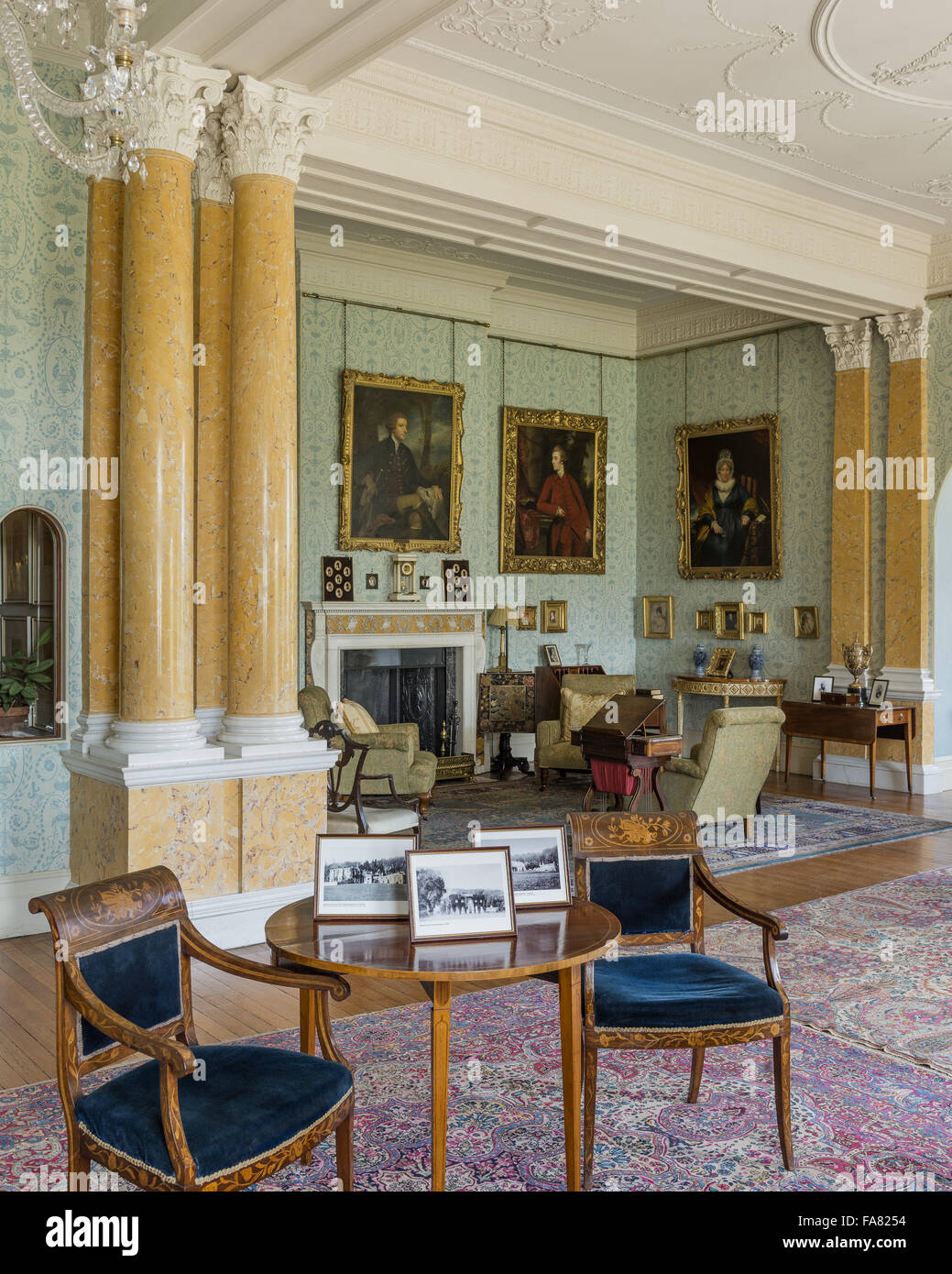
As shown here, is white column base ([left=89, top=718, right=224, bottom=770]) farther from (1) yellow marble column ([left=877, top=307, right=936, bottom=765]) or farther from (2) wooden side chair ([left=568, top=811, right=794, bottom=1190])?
(1) yellow marble column ([left=877, top=307, right=936, bottom=765])

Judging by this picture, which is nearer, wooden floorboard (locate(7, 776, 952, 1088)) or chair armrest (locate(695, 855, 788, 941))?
chair armrest (locate(695, 855, 788, 941))

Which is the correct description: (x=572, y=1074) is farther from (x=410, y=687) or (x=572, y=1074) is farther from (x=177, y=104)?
(x=410, y=687)

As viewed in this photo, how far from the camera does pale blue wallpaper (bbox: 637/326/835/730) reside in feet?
41.0

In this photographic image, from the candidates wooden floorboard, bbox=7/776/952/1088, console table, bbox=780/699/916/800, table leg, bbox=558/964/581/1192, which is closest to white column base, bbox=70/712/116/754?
wooden floorboard, bbox=7/776/952/1088

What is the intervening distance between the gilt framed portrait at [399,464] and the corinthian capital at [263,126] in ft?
16.0

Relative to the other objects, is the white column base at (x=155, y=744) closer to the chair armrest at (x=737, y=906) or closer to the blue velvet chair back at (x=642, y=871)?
the blue velvet chair back at (x=642, y=871)

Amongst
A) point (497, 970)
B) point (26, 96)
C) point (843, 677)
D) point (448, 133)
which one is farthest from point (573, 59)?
point (843, 677)

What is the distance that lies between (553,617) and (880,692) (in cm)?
385

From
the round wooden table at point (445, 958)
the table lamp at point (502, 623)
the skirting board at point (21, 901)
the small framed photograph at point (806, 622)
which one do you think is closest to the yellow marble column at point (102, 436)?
the skirting board at point (21, 901)

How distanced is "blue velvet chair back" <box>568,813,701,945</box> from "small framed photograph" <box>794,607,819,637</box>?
872cm

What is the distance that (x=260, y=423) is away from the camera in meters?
6.39

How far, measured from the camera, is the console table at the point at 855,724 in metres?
11.1
